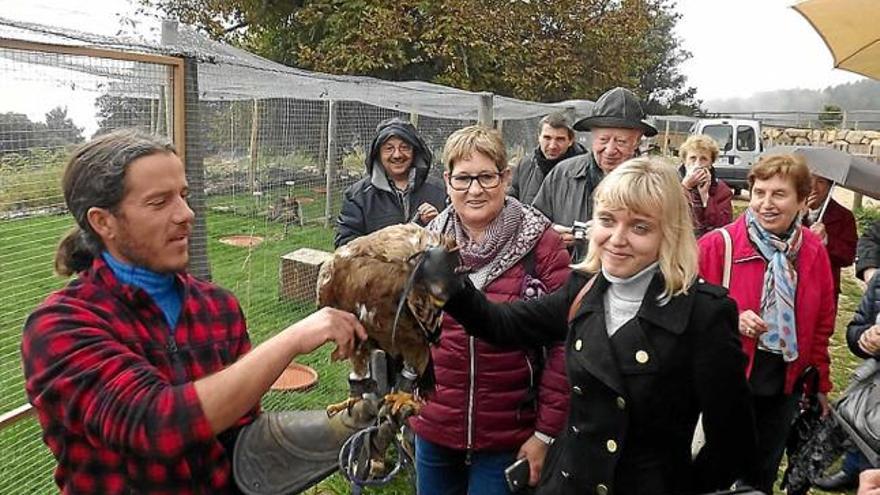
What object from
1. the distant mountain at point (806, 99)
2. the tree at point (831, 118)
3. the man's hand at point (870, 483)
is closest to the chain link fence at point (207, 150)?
the man's hand at point (870, 483)

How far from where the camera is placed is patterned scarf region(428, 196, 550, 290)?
2.28 m

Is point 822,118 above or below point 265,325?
above

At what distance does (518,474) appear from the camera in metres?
2.18

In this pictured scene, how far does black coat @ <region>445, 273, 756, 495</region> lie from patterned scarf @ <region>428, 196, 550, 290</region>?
13.8 inches

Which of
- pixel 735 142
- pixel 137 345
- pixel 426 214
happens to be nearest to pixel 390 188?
pixel 426 214

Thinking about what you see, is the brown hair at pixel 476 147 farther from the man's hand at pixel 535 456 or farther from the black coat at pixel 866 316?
the black coat at pixel 866 316

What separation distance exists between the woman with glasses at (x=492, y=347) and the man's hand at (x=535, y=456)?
14 mm

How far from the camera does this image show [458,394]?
233cm

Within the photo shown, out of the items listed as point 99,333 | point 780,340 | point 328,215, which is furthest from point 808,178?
point 328,215

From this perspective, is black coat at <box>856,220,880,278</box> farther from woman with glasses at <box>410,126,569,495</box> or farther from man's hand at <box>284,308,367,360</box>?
man's hand at <box>284,308,367,360</box>

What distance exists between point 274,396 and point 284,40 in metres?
12.3

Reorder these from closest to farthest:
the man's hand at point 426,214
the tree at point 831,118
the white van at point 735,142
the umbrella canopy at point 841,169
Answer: the man's hand at point 426,214
the umbrella canopy at point 841,169
the white van at point 735,142
the tree at point 831,118

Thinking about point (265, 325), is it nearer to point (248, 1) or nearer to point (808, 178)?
point (808, 178)

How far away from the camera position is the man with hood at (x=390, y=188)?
367cm
